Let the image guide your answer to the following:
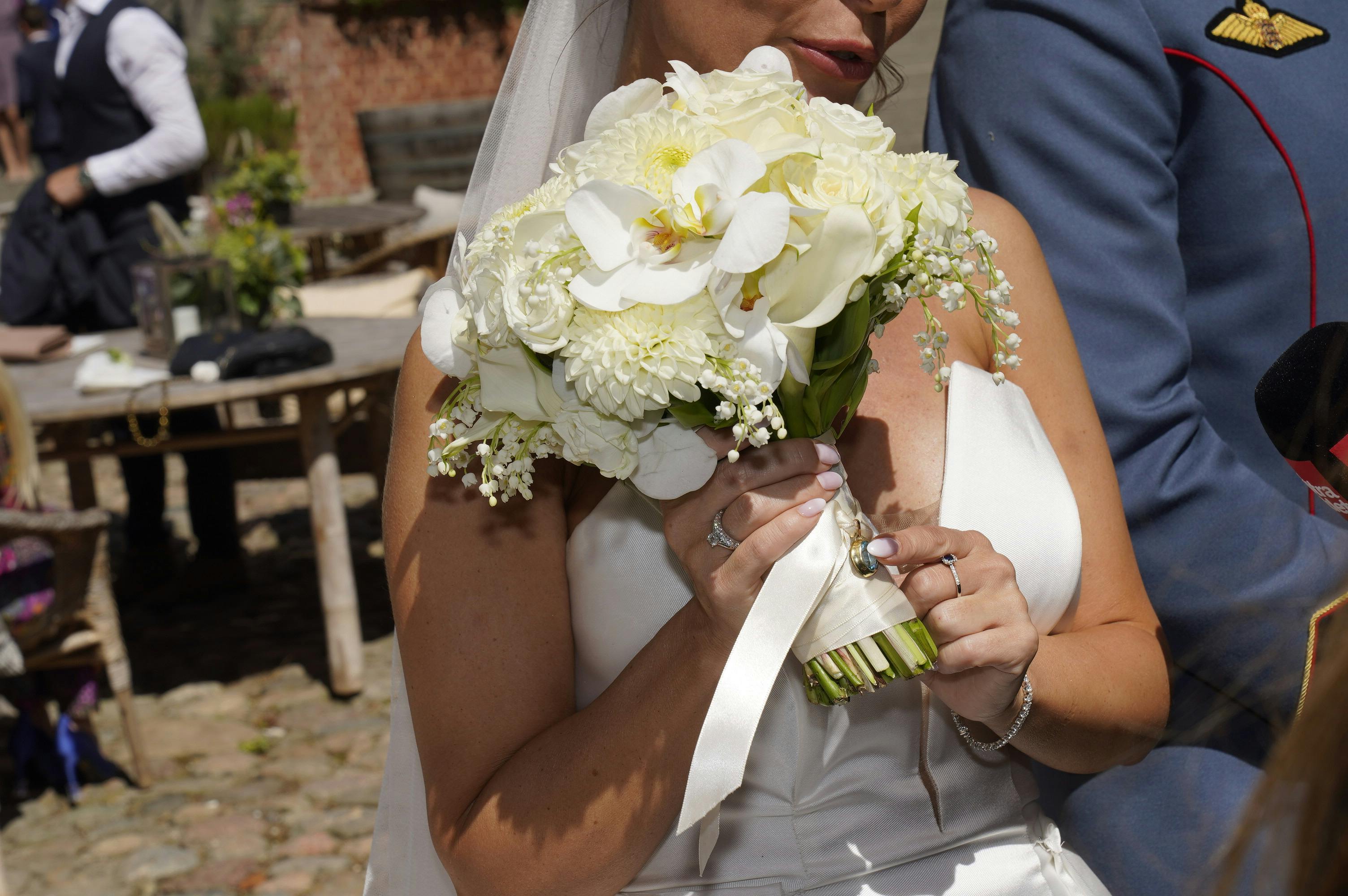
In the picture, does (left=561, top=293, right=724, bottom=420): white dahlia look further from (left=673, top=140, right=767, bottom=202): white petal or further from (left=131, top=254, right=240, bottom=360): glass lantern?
(left=131, top=254, right=240, bottom=360): glass lantern

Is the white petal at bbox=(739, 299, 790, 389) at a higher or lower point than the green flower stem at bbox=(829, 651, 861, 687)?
higher

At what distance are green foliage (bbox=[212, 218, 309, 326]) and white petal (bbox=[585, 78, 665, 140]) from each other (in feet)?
11.5

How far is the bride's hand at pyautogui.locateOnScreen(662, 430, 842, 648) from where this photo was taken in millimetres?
1272

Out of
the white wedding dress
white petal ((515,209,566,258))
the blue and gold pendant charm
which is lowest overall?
the white wedding dress

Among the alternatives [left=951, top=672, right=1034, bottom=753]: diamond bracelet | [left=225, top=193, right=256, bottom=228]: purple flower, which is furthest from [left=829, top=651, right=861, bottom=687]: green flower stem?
[left=225, top=193, right=256, bottom=228]: purple flower

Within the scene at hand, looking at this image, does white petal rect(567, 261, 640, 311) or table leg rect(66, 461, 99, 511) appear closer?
white petal rect(567, 261, 640, 311)

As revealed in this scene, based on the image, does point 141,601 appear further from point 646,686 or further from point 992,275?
point 992,275

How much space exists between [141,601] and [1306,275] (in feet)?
17.9

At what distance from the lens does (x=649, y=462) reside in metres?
1.28

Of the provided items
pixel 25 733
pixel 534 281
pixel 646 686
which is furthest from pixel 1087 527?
pixel 25 733

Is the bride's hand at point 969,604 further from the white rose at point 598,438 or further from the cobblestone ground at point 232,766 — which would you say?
the cobblestone ground at point 232,766

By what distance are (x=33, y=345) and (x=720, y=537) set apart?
14.1 feet

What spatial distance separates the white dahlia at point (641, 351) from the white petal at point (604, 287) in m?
0.02

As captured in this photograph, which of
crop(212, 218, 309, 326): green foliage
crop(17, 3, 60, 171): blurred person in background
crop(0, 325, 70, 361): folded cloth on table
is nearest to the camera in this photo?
crop(212, 218, 309, 326): green foliage
